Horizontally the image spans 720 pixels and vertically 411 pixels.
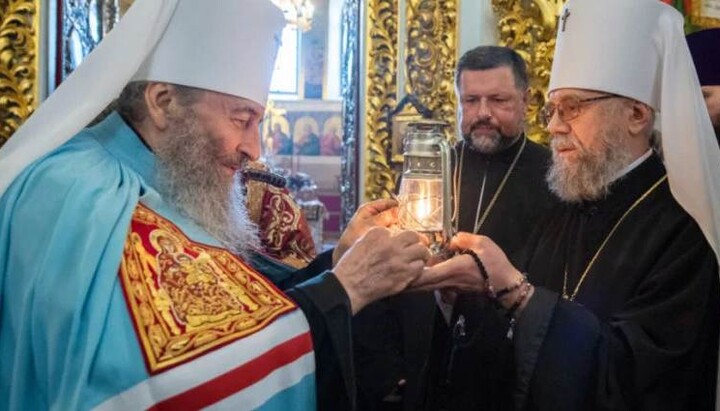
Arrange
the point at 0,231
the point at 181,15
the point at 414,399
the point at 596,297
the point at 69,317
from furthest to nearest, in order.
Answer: the point at 414,399 < the point at 596,297 < the point at 181,15 < the point at 0,231 < the point at 69,317

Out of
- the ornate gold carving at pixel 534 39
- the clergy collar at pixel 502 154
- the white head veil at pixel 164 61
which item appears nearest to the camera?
the white head veil at pixel 164 61

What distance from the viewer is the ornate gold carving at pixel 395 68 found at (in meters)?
4.46

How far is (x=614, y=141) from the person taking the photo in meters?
2.47

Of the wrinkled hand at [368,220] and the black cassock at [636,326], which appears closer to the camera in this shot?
the black cassock at [636,326]

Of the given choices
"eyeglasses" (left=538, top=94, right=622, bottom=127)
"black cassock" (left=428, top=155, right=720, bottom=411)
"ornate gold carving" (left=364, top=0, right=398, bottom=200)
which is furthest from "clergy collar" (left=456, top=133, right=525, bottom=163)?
"black cassock" (left=428, top=155, right=720, bottom=411)

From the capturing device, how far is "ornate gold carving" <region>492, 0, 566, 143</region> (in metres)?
4.38

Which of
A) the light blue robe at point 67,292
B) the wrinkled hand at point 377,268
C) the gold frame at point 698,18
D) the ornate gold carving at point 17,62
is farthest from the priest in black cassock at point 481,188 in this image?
the ornate gold carving at point 17,62

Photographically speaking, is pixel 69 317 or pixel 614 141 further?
pixel 614 141

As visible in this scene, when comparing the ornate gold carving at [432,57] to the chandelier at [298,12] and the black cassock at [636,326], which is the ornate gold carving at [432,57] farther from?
the chandelier at [298,12]

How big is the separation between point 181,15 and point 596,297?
150cm

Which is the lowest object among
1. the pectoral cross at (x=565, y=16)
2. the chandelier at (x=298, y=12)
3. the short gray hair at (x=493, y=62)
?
the short gray hair at (x=493, y=62)

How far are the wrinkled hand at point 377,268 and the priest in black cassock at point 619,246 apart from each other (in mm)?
131

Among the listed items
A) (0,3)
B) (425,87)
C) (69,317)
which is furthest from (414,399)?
(0,3)

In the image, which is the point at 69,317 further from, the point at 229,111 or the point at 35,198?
the point at 229,111
